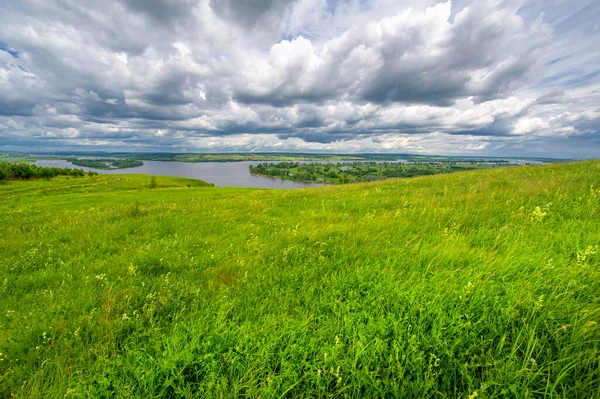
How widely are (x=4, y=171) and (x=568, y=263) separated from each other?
5665 inches

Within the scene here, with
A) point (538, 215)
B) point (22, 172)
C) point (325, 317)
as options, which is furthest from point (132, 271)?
point (22, 172)

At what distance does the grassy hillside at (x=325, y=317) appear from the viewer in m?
2.29

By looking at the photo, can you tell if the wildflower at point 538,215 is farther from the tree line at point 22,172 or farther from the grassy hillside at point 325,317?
the tree line at point 22,172

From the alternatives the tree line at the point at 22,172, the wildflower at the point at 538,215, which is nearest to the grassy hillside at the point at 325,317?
the wildflower at the point at 538,215

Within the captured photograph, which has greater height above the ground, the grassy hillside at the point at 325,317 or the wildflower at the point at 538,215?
the wildflower at the point at 538,215

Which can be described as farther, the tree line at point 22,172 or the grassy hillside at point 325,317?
the tree line at point 22,172

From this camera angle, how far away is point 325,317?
3180 mm

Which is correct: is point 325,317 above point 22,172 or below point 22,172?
above

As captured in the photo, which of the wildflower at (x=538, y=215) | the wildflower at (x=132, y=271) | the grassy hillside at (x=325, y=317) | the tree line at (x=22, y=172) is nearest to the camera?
the grassy hillside at (x=325, y=317)

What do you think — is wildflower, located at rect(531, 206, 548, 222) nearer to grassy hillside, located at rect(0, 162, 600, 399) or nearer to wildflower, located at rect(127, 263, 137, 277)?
grassy hillside, located at rect(0, 162, 600, 399)

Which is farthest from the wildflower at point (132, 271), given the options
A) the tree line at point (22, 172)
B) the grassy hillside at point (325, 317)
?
the tree line at point (22, 172)

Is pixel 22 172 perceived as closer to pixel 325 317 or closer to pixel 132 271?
pixel 132 271

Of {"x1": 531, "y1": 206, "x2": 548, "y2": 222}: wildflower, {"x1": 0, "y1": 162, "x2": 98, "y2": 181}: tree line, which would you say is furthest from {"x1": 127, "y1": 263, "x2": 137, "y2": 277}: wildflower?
{"x1": 0, "y1": 162, "x2": 98, "y2": 181}: tree line

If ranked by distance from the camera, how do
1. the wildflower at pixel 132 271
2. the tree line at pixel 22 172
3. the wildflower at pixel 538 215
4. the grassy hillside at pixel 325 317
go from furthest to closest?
the tree line at pixel 22 172 < the wildflower at pixel 538 215 < the wildflower at pixel 132 271 < the grassy hillside at pixel 325 317
